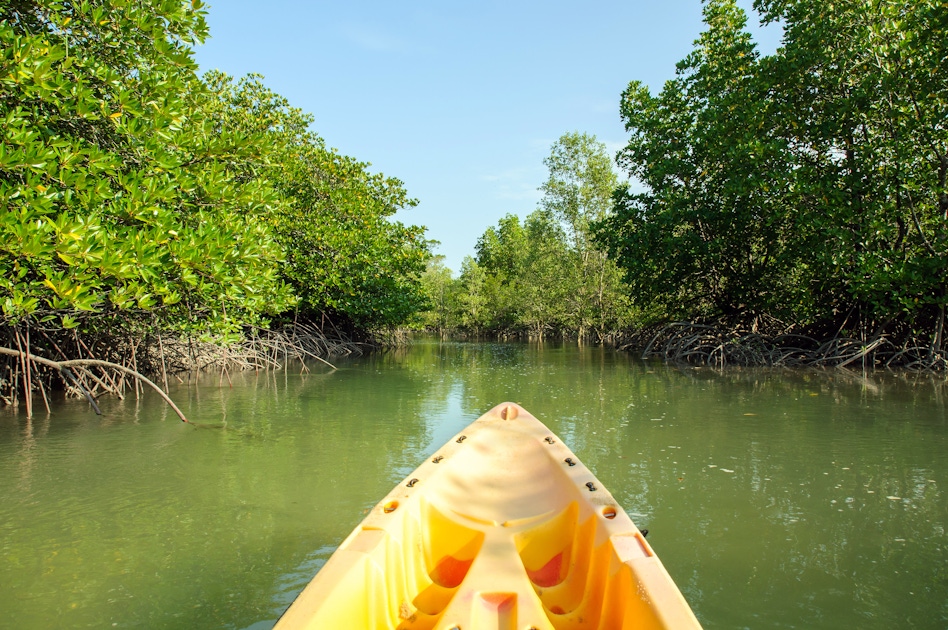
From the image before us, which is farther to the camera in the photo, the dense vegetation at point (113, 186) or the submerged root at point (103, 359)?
the submerged root at point (103, 359)

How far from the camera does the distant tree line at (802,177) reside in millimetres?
9961

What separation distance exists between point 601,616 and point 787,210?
13.2m

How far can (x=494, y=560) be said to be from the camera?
8.10 ft

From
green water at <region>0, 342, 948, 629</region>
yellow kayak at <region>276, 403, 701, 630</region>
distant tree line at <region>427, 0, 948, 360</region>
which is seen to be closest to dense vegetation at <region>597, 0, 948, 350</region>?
distant tree line at <region>427, 0, 948, 360</region>

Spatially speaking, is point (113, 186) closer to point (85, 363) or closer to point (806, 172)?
point (85, 363)

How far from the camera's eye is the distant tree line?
32.7ft

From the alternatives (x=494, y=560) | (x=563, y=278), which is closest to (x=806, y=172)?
(x=494, y=560)

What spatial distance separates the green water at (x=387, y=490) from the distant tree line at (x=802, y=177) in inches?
152

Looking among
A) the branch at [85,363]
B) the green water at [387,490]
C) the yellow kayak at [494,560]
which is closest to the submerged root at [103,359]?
the branch at [85,363]

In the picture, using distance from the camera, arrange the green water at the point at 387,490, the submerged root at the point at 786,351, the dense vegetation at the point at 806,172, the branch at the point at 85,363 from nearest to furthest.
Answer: the green water at the point at 387,490
the branch at the point at 85,363
the dense vegetation at the point at 806,172
the submerged root at the point at 786,351

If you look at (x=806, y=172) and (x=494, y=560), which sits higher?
(x=806, y=172)

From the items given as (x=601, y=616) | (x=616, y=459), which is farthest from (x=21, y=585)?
(x=616, y=459)

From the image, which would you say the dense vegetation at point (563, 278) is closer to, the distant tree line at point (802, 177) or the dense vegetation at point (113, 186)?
the distant tree line at point (802, 177)

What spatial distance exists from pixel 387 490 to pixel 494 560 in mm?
1889
